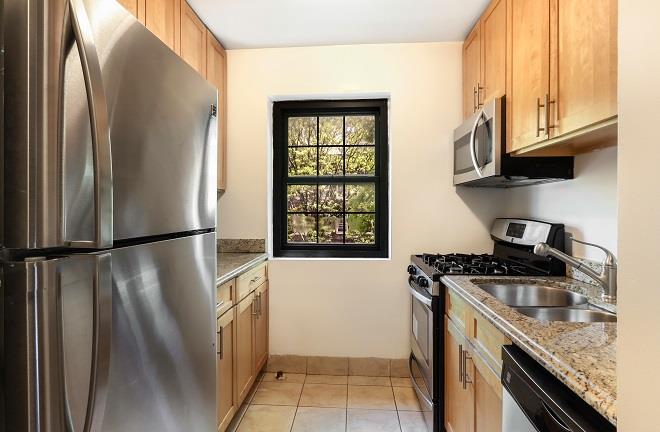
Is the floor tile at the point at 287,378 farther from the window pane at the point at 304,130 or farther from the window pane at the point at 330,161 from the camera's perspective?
the window pane at the point at 304,130

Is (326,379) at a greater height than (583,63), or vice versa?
(583,63)

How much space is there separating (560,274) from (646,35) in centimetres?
172

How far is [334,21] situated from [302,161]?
1.05 m

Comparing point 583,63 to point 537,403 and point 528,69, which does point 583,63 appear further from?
point 537,403

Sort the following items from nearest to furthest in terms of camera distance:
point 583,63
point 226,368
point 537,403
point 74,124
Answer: point 74,124, point 537,403, point 583,63, point 226,368

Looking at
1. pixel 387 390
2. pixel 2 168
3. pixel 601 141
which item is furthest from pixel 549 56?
pixel 387 390

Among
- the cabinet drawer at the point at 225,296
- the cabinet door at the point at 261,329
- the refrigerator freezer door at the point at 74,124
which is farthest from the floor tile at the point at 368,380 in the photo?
the refrigerator freezer door at the point at 74,124

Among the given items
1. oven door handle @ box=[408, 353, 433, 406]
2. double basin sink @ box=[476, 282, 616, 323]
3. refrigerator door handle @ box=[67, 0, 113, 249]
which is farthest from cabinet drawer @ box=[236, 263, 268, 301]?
refrigerator door handle @ box=[67, 0, 113, 249]

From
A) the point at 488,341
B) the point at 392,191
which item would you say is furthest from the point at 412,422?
the point at 392,191

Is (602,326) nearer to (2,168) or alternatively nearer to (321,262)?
(2,168)

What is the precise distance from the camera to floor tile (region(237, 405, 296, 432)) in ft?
6.81

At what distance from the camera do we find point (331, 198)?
293cm

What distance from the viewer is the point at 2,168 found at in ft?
2.11

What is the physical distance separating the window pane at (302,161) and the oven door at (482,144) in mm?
1151
